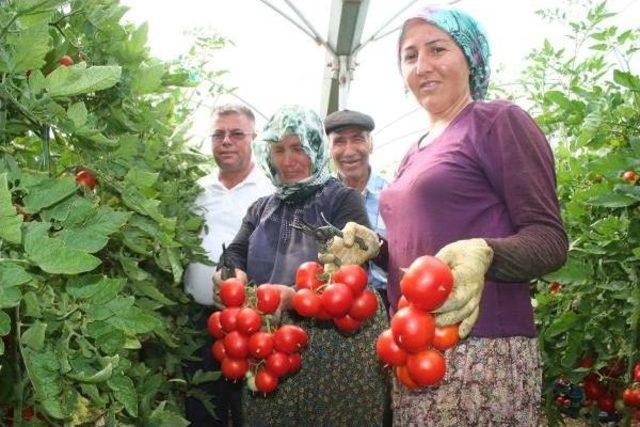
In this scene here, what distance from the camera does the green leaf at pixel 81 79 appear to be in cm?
77

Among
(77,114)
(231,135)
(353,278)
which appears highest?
(231,135)

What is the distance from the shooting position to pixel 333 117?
10.4ft

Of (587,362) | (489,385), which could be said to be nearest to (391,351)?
(489,385)

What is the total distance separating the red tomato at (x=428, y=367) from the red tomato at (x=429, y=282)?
11 centimetres

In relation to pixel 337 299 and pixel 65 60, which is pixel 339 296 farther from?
pixel 65 60

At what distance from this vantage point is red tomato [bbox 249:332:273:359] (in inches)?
69.9

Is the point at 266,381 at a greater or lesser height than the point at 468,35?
lesser

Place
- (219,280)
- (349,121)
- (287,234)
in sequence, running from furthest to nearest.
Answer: (349,121), (287,234), (219,280)

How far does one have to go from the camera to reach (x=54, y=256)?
69 centimetres

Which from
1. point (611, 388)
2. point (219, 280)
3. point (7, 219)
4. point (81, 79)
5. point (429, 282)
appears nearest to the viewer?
point (7, 219)

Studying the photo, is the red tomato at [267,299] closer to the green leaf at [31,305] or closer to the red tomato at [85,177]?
the red tomato at [85,177]

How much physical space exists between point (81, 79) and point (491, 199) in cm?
83

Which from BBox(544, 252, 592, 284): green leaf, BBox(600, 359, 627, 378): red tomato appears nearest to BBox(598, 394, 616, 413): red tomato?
BBox(600, 359, 627, 378): red tomato

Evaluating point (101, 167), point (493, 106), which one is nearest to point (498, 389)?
point (493, 106)
